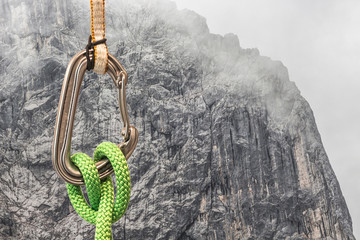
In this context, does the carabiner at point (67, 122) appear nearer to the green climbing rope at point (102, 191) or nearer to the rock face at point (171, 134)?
the green climbing rope at point (102, 191)

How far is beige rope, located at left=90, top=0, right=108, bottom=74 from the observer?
2.25 ft

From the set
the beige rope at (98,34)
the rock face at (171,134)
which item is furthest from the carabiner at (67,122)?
the rock face at (171,134)

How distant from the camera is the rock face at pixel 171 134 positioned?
1452 centimetres

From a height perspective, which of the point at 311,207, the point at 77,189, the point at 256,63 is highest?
the point at 256,63

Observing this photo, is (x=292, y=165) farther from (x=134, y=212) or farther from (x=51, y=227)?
(x=51, y=227)

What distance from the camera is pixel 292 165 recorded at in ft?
54.5

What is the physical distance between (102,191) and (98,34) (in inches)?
12.7

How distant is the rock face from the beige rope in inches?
562

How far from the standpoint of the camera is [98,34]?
0.71 metres

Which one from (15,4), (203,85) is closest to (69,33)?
(15,4)

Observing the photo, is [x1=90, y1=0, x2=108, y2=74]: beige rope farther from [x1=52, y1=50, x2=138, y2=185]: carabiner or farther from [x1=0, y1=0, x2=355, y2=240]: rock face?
[x1=0, y1=0, x2=355, y2=240]: rock face

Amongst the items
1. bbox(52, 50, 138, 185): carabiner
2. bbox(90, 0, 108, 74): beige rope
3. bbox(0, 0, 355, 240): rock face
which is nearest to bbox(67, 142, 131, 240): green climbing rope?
bbox(52, 50, 138, 185): carabiner

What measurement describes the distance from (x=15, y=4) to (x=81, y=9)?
3.11 meters

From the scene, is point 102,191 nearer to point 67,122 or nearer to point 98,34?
point 67,122
